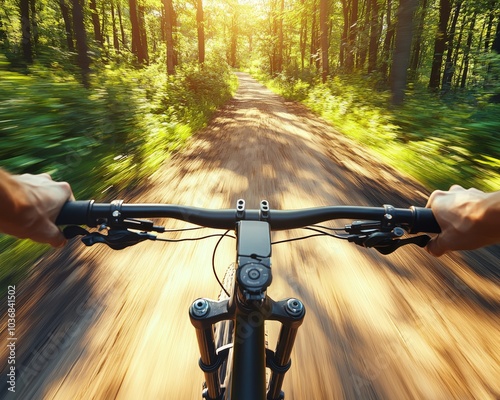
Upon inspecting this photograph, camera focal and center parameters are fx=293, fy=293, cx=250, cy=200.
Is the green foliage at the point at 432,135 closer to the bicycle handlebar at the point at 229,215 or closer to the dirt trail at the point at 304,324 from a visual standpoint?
the dirt trail at the point at 304,324

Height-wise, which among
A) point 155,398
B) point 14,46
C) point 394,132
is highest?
point 14,46

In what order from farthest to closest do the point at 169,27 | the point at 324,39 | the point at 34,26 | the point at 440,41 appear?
the point at 324,39
the point at 440,41
the point at 34,26
the point at 169,27

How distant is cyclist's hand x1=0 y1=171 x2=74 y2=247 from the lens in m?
1.00

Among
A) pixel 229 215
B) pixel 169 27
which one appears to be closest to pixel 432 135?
pixel 229 215

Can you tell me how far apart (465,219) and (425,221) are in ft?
0.51

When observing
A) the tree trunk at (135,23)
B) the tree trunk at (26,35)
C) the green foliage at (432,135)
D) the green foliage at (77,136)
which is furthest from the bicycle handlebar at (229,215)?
the tree trunk at (135,23)

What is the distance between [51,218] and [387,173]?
6.07 m

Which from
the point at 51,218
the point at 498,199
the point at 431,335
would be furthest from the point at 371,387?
the point at 51,218

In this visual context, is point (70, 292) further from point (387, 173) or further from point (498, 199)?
point (387, 173)

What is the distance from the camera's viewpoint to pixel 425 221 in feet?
4.12

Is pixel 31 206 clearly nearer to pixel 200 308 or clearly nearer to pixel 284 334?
pixel 200 308

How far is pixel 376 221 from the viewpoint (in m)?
1.33

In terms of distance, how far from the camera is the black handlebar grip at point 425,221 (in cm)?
125

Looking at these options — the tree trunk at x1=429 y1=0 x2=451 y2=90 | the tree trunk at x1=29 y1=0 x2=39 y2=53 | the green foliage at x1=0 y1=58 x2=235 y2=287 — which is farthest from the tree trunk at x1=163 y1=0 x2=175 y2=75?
the tree trunk at x1=429 y1=0 x2=451 y2=90
